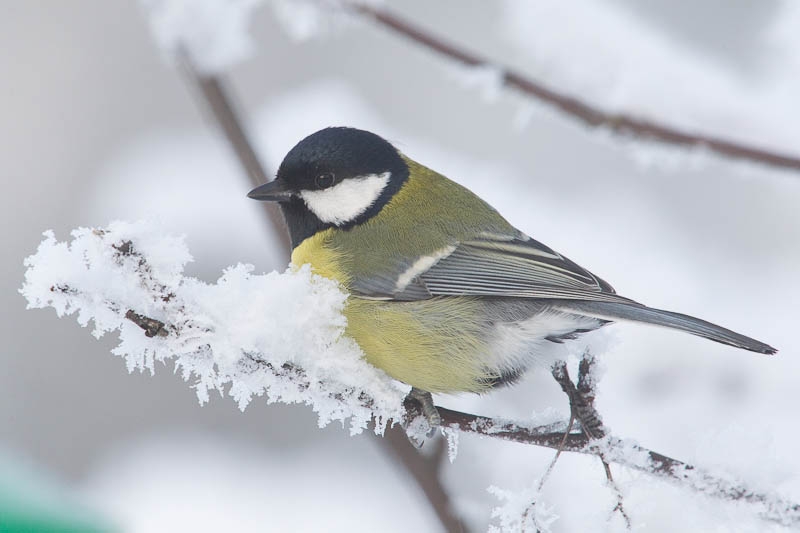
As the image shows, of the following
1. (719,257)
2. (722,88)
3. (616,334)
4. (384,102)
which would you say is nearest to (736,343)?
(616,334)

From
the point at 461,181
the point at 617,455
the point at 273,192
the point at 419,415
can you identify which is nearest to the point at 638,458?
the point at 617,455

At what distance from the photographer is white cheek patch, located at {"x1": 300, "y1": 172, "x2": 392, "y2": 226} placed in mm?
1894

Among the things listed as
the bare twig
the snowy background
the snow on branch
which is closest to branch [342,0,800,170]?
the snowy background

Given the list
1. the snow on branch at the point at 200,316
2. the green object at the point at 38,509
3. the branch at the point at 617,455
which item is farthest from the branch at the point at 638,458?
the green object at the point at 38,509

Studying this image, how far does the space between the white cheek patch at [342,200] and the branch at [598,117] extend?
0.86 meters

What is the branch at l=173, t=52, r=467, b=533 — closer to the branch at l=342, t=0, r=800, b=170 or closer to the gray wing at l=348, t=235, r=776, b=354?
the gray wing at l=348, t=235, r=776, b=354

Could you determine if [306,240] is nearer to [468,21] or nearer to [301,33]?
[301,33]

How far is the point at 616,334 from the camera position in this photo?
4.71ft

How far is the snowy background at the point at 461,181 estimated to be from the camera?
1.28m

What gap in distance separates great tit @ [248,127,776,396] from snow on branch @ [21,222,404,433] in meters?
0.28

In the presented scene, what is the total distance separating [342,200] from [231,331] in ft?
2.84

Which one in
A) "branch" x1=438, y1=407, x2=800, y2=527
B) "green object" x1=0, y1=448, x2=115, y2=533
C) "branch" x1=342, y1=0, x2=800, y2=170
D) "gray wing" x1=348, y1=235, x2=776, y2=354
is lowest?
"green object" x1=0, y1=448, x2=115, y2=533

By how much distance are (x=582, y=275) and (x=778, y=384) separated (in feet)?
2.14

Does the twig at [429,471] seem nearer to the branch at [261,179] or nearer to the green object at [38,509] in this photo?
the branch at [261,179]
